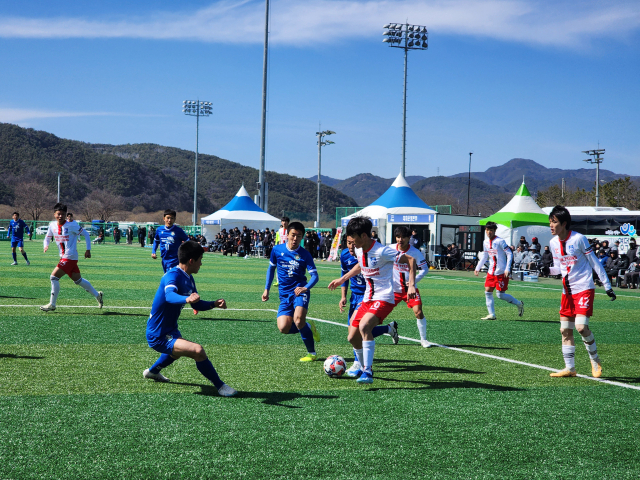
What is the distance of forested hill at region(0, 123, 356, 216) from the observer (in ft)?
430

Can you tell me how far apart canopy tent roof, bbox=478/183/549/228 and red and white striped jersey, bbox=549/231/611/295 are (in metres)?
23.5

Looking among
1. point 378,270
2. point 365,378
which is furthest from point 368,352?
point 378,270

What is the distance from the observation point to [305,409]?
18.5 ft

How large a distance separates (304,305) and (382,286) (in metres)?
1.45

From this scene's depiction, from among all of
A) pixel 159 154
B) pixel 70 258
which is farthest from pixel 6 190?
pixel 70 258

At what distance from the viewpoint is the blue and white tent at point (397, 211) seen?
32594 millimetres

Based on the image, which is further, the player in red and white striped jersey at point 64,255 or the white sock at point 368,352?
the player in red and white striped jersey at point 64,255

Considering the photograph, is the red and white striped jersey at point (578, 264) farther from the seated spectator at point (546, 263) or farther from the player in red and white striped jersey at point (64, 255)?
the seated spectator at point (546, 263)

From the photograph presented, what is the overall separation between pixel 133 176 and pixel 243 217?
109m

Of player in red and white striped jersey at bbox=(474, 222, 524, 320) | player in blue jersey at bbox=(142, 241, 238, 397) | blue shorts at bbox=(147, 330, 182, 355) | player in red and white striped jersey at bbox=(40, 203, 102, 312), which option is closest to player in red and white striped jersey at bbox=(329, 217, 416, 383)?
player in blue jersey at bbox=(142, 241, 238, 397)

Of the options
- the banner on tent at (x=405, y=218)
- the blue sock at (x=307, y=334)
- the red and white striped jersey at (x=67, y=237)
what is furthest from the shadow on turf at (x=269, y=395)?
the banner on tent at (x=405, y=218)

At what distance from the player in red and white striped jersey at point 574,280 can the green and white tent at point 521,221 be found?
23523mm

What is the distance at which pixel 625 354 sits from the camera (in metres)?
9.16

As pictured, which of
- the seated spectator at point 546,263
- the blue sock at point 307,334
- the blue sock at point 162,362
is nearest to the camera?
the blue sock at point 162,362
